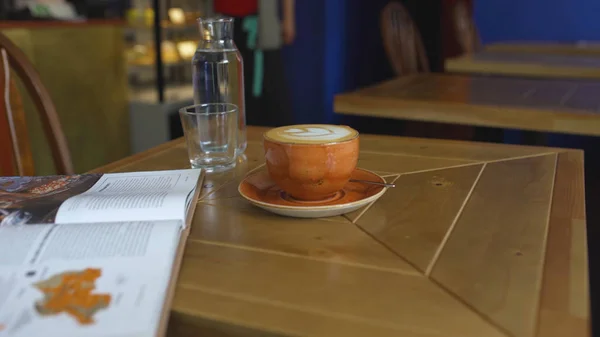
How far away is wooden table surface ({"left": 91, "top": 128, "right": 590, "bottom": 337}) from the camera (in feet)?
1.49

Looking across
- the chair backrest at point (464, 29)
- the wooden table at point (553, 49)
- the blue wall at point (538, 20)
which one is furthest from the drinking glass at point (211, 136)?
the blue wall at point (538, 20)

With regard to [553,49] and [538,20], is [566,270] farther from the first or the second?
[538,20]

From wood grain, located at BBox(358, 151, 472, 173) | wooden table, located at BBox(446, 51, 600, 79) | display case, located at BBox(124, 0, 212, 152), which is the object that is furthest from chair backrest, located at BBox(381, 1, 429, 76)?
wood grain, located at BBox(358, 151, 472, 173)

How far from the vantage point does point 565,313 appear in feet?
1.50

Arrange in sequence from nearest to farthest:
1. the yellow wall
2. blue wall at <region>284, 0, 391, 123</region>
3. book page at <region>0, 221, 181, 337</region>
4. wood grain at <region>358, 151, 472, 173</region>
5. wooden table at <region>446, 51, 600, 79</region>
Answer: book page at <region>0, 221, 181, 337</region>
wood grain at <region>358, 151, 472, 173</region>
wooden table at <region>446, 51, 600, 79</region>
the yellow wall
blue wall at <region>284, 0, 391, 123</region>

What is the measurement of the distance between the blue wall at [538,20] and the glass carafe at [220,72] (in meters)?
3.46

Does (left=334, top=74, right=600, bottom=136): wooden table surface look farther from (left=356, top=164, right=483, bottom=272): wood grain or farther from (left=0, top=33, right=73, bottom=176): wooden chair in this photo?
(left=0, top=33, right=73, bottom=176): wooden chair

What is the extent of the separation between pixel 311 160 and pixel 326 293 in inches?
7.5

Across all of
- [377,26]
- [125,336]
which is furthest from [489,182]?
[377,26]

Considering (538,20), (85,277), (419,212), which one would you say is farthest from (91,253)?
(538,20)

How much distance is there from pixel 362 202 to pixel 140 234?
24cm

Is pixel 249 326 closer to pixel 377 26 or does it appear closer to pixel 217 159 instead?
pixel 217 159

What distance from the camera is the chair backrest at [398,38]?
235 centimetres

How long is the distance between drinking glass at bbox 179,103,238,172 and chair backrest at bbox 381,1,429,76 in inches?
60.7
